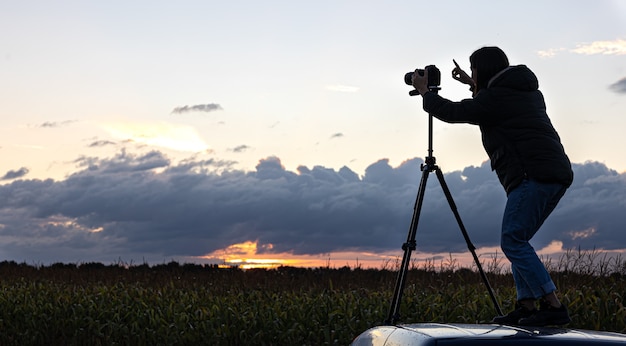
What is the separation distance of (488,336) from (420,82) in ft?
16.9

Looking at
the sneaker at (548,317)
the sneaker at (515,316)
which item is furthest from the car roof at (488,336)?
the sneaker at (515,316)

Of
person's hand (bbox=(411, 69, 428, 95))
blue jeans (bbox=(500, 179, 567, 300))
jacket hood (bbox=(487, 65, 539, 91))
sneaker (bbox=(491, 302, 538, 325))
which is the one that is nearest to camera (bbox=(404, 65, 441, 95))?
person's hand (bbox=(411, 69, 428, 95))

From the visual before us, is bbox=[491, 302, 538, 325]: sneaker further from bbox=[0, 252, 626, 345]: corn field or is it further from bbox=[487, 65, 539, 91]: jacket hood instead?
bbox=[0, 252, 626, 345]: corn field

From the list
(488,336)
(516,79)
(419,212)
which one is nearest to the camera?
(488,336)

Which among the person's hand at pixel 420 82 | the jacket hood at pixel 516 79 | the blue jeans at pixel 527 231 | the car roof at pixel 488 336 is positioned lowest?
the car roof at pixel 488 336

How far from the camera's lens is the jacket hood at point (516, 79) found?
7594 mm

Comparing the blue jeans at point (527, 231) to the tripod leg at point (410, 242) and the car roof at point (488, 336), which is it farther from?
the car roof at point (488, 336)

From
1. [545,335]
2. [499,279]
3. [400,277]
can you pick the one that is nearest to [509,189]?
[400,277]

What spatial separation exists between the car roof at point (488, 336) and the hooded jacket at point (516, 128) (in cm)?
352

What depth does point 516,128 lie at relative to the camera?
7484 mm

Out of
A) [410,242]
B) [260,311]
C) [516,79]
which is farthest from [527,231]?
[260,311]

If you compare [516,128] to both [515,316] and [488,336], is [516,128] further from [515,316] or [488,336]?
[488,336]

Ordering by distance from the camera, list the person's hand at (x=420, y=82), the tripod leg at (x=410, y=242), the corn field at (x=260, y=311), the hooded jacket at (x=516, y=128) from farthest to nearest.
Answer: the corn field at (x=260, y=311)
the tripod leg at (x=410, y=242)
the person's hand at (x=420, y=82)
the hooded jacket at (x=516, y=128)

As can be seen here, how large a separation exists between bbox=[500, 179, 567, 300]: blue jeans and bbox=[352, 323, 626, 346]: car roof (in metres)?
3.38
